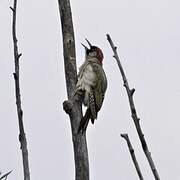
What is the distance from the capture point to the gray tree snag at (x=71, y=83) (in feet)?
10.5

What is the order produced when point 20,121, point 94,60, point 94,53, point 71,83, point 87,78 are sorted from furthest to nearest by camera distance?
point 94,53 → point 94,60 → point 87,78 → point 71,83 → point 20,121

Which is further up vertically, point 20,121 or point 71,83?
point 71,83

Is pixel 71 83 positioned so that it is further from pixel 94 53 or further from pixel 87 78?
pixel 94 53

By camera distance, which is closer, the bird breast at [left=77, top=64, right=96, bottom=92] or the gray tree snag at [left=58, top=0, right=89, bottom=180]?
the gray tree snag at [left=58, top=0, right=89, bottom=180]

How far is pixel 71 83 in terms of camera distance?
160 inches

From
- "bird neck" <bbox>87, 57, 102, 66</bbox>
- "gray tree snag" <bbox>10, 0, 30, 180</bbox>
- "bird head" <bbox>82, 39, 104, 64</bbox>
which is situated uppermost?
"bird head" <bbox>82, 39, 104, 64</bbox>

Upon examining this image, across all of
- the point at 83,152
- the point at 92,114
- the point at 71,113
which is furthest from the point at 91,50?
the point at 83,152

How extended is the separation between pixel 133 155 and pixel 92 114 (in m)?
3.92

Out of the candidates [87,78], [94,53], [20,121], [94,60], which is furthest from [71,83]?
[94,53]

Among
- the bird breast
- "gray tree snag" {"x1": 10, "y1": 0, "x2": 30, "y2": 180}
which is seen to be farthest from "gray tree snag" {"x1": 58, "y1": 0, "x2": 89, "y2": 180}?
the bird breast

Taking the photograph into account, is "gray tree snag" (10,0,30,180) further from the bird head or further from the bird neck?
the bird head

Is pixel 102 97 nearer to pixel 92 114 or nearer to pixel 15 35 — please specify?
pixel 92 114

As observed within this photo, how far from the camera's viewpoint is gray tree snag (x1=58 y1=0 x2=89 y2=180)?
10.5 feet

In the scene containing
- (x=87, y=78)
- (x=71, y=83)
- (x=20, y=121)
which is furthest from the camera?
(x=87, y=78)
